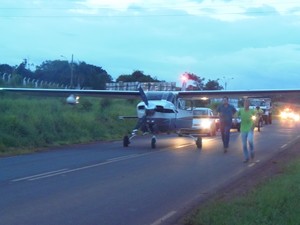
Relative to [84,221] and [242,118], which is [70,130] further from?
[84,221]

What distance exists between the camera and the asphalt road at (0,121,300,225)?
10.2 meters

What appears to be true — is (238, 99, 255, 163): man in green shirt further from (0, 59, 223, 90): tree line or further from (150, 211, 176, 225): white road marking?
(0, 59, 223, 90): tree line

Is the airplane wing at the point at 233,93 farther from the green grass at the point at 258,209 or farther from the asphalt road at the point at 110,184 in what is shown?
the green grass at the point at 258,209

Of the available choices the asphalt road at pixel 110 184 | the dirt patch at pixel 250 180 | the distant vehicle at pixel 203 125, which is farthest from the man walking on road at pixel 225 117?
the distant vehicle at pixel 203 125

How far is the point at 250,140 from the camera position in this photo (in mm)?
20047

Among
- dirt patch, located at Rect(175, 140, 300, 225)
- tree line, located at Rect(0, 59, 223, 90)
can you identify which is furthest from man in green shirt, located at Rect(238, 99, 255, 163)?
tree line, located at Rect(0, 59, 223, 90)

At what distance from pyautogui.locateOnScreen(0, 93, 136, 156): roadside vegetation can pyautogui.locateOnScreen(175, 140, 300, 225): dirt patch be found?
368 inches

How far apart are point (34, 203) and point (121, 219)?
203 centimetres

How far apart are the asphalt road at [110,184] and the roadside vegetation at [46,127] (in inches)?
157

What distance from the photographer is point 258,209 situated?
9.98m

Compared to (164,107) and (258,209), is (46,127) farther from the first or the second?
(258,209)

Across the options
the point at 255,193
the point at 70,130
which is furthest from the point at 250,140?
the point at 70,130

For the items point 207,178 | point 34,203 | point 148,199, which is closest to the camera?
point 34,203

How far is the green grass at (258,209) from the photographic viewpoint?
9.07 m
